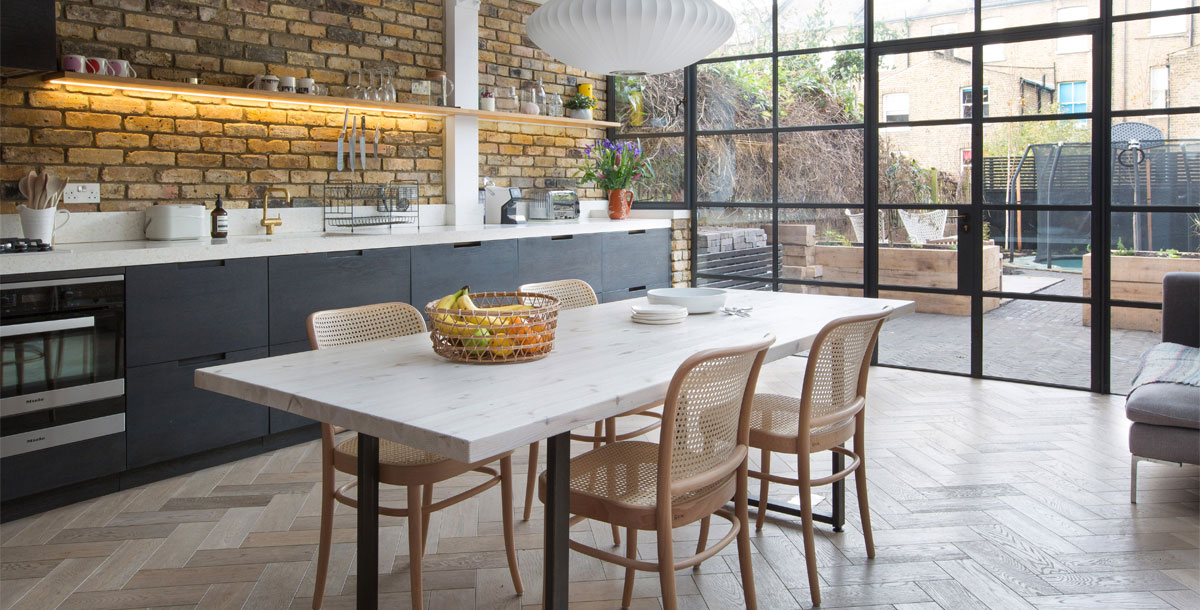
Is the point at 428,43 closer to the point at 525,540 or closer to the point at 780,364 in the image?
the point at 780,364

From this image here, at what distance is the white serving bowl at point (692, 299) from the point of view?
325 cm

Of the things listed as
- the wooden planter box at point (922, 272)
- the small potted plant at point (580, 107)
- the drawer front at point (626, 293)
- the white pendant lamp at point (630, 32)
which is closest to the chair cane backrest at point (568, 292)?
the white pendant lamp at point (630, 32)

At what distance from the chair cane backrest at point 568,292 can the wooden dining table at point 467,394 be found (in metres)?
0.82

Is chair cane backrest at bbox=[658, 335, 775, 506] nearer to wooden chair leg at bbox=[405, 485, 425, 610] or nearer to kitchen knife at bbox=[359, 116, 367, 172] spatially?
wooden chair leg at bbox=[405, 485, 425, 610]

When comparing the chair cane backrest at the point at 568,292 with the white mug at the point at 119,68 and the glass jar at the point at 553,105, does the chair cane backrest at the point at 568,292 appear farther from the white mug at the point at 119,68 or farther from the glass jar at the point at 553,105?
the glass jar at the point at 553,105

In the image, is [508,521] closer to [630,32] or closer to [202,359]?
[630,32]

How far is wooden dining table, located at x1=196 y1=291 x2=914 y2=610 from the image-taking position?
1775 mm

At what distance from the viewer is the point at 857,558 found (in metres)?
2.92

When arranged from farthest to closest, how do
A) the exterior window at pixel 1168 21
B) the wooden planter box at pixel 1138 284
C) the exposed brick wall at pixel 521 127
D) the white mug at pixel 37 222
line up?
the exposed brick wall at pixel 521 127 < the wooden planter box at pixel 1138 284 < the exterior window at pixel 1168 21 < the white mug at pixel 37 222

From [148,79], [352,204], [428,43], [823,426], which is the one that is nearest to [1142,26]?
[823,426]

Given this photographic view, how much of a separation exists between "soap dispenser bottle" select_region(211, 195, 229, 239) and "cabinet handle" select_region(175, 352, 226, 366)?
669mm

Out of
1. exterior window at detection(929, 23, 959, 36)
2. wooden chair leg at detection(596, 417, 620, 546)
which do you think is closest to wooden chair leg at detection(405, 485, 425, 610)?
wooden chair leg at detection(596, 417, 620, 546)

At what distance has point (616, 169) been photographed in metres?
6.57

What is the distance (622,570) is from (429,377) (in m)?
1.06
